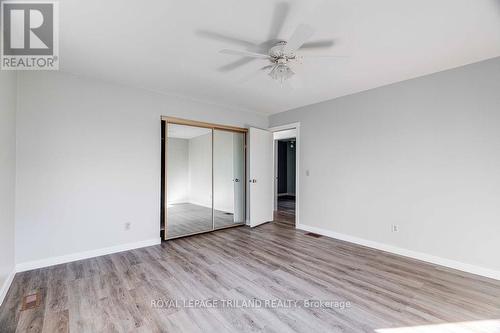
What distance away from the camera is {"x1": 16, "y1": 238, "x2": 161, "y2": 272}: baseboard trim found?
271 cm

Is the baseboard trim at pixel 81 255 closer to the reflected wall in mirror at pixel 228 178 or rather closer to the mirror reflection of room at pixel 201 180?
the mirror reflection of room at pixel 201 180

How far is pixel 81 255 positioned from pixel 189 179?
6.93ft

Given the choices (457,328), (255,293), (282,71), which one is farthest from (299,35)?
(457,328)

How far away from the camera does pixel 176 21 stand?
1.95 m

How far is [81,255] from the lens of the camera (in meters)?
3.05

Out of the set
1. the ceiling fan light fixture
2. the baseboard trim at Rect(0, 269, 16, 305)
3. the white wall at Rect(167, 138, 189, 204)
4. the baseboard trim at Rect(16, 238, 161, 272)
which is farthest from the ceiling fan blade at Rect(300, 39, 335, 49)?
the baseboard trim at Rect(0, 269, 16, 305)

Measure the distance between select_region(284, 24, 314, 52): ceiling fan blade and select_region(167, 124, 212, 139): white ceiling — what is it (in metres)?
2.66

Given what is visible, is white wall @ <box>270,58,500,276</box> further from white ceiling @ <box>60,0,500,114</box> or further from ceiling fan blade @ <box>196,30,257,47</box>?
ceiling fan blade @ <box>196,30,257,47</box>

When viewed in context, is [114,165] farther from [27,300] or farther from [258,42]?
[258,42]

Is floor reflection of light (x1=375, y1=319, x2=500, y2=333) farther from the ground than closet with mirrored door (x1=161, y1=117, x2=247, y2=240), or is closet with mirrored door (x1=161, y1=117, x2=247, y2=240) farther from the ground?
closet with mirrored door (x1=161, y1=117, x2=247, y2=240)

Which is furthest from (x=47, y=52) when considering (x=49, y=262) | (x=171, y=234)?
(x=171, y=234)

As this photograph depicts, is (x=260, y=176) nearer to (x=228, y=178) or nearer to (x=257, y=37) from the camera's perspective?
(x=228, y=178)

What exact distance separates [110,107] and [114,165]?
2.84 ft

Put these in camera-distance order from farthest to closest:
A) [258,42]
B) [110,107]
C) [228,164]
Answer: [228,164]
[110,107]
[258,42]
